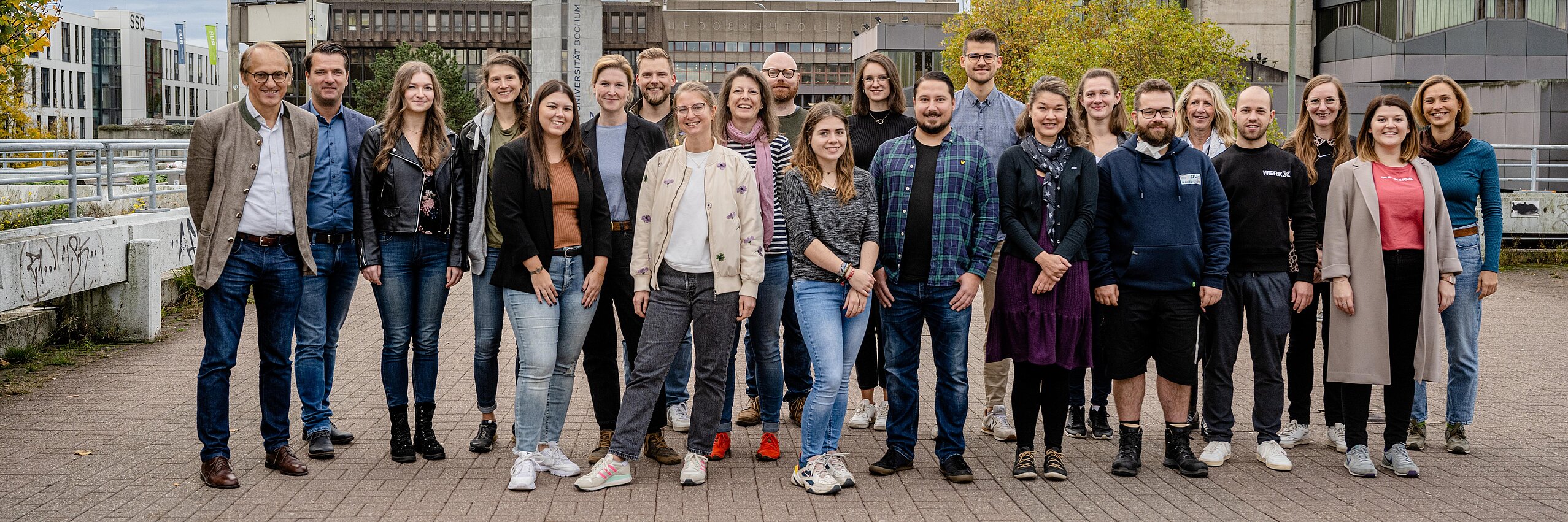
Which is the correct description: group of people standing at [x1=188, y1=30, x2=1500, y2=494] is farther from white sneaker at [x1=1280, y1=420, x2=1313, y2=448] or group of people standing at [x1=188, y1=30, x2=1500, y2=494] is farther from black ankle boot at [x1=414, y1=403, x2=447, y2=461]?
white sneaker at [x1=1280, y1=420, x2=1313, y2=448]

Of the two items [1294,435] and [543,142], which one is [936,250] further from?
[1294,435]

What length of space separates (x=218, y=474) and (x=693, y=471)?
2.08m

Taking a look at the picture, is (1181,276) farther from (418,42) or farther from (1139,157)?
(418,42)

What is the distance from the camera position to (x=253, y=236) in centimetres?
554

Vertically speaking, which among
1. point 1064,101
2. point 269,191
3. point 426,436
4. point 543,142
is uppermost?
point 1064,101

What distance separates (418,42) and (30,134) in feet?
256

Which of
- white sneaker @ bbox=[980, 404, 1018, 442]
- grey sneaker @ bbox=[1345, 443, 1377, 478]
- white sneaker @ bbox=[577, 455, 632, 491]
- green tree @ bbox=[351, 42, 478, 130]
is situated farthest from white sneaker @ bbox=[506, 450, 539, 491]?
green tree @ bbox=[351, 42, 478, 130]

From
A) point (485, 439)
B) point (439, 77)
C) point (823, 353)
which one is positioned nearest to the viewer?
point (823, 353)

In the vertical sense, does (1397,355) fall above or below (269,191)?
below

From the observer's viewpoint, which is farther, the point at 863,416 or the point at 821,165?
the point at 863,416

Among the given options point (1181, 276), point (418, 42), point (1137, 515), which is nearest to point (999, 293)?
point (1181, 276)

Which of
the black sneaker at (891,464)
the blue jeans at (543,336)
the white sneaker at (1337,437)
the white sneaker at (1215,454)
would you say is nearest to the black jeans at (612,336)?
the blue jeans at (543,336)

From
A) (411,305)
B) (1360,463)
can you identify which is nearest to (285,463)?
(411,305)

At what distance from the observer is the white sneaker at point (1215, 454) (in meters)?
5.98
